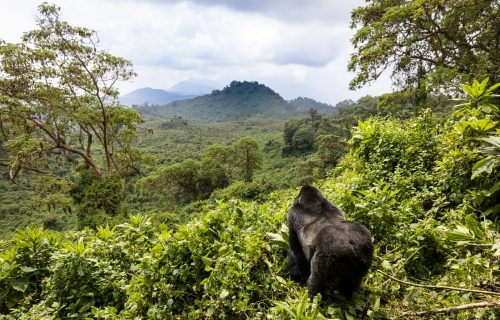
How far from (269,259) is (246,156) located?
1570 inches

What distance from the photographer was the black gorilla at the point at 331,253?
2.24m

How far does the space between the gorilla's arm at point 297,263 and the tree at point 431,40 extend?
9894 millimetres

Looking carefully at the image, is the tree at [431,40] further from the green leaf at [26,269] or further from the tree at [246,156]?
the tree at [246,156]

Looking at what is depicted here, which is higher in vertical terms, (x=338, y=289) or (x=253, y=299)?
(x=338, y=289)

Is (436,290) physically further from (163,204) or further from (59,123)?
(163,204)

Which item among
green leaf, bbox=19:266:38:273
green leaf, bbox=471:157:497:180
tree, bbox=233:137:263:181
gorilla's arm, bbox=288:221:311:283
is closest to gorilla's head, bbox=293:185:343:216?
gorilla's arm, bbox=288:221:311:283

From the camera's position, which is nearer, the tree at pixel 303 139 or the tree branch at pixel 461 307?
the tree branch at pixel 461 307

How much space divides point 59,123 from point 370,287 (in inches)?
658

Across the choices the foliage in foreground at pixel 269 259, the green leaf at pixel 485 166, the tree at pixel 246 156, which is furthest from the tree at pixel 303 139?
the green leaf at pixel 485 166

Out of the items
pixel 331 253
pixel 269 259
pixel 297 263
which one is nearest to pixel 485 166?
pixel 331 253

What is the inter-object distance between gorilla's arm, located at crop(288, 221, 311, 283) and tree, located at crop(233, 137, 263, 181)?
128ft

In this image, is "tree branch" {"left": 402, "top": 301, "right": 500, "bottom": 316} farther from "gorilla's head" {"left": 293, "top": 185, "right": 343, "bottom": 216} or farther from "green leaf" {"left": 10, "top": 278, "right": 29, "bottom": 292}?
"green leaf" {"left": 10, "top": 278, "right": 29, "bottom": 292}

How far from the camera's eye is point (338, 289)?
240 cm

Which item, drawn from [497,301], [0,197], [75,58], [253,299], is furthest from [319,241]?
[0,197]
